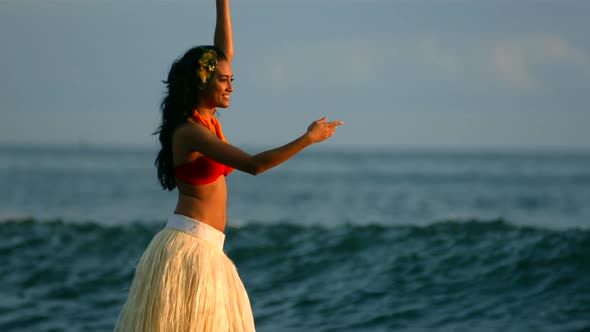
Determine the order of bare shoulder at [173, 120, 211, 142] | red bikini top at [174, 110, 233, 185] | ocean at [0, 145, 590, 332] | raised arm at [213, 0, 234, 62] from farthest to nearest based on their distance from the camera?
ocean at [0, 145, 590, 332] < raised arm at [213, 0, 234, 62] < red bikini top at [174, 110, 233, 185] < bare shoulder at [173, 120, 211, 142]

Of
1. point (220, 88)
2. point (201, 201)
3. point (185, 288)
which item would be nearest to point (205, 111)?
point (220, 88)

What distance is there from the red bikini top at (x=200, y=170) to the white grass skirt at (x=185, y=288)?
208mm

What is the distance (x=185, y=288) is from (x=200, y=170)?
59 centimetres

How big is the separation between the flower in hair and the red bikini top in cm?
17

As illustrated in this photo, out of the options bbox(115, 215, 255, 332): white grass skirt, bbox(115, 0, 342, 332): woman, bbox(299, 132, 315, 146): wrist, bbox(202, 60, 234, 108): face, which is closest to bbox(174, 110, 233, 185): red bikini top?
bbox(115, 0, 342, 332): woman

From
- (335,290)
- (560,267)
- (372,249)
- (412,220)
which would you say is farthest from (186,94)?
(412,220)

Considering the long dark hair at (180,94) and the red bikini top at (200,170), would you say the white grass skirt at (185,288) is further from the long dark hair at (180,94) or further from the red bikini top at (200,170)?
the long dark hair at (180,94)

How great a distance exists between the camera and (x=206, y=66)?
13.7 ft

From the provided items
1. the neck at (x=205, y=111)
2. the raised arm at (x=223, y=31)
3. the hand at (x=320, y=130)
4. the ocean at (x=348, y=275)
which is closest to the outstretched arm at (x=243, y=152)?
the hand at (x=320, y=130)

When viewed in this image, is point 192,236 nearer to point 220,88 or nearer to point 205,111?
point 205,111

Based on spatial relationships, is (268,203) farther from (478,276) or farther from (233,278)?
(233,278)

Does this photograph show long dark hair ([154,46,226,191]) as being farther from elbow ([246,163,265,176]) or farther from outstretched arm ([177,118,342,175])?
elbow ([246,163,265,176])

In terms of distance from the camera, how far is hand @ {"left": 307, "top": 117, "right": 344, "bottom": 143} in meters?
3.84

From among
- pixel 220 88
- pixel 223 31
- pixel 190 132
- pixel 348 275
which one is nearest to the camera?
pixel 190 132
